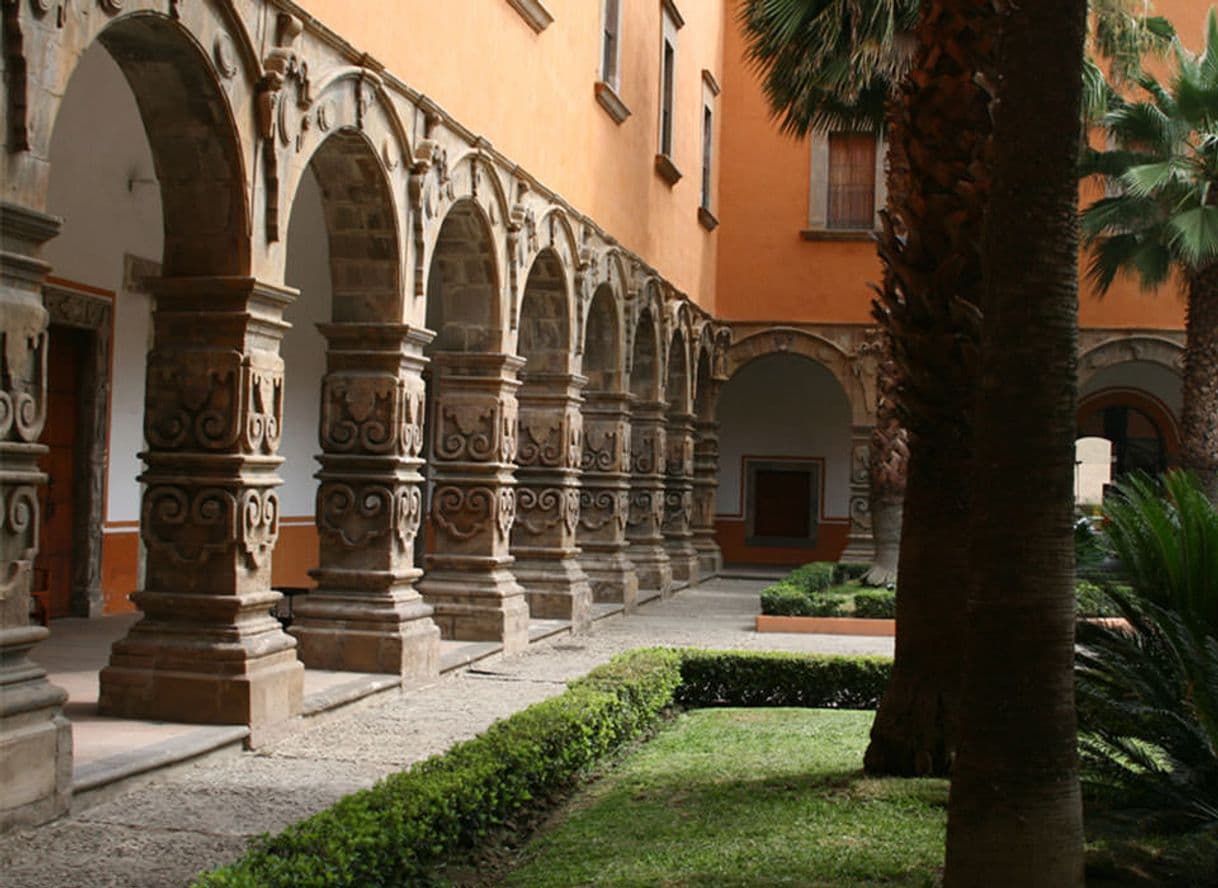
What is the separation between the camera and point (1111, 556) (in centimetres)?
620

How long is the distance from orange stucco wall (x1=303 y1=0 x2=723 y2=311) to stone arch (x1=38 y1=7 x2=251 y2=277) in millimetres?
1331

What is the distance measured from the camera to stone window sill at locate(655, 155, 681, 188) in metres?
19.4

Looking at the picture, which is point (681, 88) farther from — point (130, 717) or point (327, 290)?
point (130, 717)

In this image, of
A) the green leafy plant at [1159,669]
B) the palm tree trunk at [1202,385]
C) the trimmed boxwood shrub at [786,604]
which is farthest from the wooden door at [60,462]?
the palm tree trunk at [1202,385]

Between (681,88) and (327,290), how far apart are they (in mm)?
7434

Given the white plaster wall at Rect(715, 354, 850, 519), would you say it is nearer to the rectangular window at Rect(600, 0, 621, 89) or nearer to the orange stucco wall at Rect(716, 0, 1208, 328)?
the orange stucco wall at Rect(716, 0, 1208, 328)

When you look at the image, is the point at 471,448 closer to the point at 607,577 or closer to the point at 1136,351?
the point at 607,577

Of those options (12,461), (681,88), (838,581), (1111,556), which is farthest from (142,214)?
(838,581)

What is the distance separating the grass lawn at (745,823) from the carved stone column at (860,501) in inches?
599

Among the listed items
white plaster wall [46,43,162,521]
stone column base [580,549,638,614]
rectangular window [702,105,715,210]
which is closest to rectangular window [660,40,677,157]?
rectangular window [702,105,715,210]

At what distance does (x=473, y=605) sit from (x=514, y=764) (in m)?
5.60

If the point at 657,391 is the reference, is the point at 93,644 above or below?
below

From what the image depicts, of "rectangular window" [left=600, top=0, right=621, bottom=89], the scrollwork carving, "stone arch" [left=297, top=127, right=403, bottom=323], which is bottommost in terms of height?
the scrollwork carving

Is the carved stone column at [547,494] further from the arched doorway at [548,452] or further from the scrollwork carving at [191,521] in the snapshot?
the scrollwork carving at [191,521]
